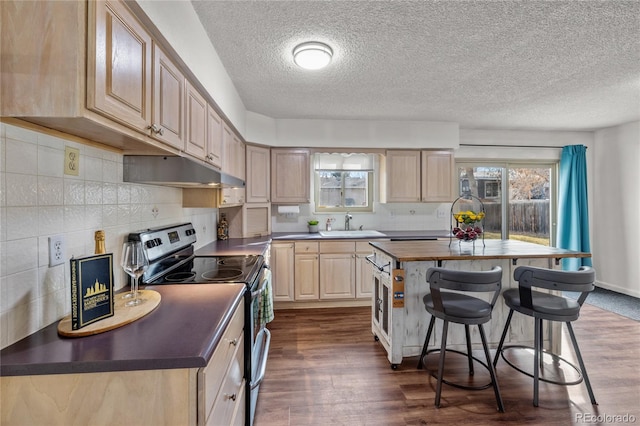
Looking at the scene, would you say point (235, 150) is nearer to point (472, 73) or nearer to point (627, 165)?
point (472, 73)

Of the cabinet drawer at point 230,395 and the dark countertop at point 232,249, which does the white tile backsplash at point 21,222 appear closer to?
the cabinet drawer at point 230,395

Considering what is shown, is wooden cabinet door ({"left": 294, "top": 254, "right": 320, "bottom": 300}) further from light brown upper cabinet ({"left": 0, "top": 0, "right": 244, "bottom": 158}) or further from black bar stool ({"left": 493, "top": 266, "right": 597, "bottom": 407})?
light brown upper cabinet ({"left": 0, "top": 0, "right": 244, "bottom": 158})

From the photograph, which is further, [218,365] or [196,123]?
[196,123]

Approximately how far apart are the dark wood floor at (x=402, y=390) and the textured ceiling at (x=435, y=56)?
2.48 m

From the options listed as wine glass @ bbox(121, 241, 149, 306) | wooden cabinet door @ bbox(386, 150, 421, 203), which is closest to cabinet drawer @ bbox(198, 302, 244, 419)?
wine glass @ bbox(121, 241, 149, 306)

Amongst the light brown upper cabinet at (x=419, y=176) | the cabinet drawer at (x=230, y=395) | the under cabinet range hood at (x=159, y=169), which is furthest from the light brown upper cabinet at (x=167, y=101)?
the light brown upper cabinet at (x=419, y=176)

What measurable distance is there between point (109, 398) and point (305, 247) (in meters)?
2.80

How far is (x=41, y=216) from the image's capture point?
3.46 feet

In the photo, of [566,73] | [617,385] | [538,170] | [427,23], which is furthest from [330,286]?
[538,170]

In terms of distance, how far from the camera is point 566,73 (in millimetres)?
2594

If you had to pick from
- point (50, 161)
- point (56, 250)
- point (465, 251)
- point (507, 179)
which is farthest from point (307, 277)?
point (507, 179)

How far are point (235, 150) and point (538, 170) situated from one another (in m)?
4.76

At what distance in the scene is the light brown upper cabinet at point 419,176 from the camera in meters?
Answer: 4.08

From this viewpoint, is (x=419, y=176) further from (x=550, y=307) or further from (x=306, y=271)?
(x=550, y=307)
